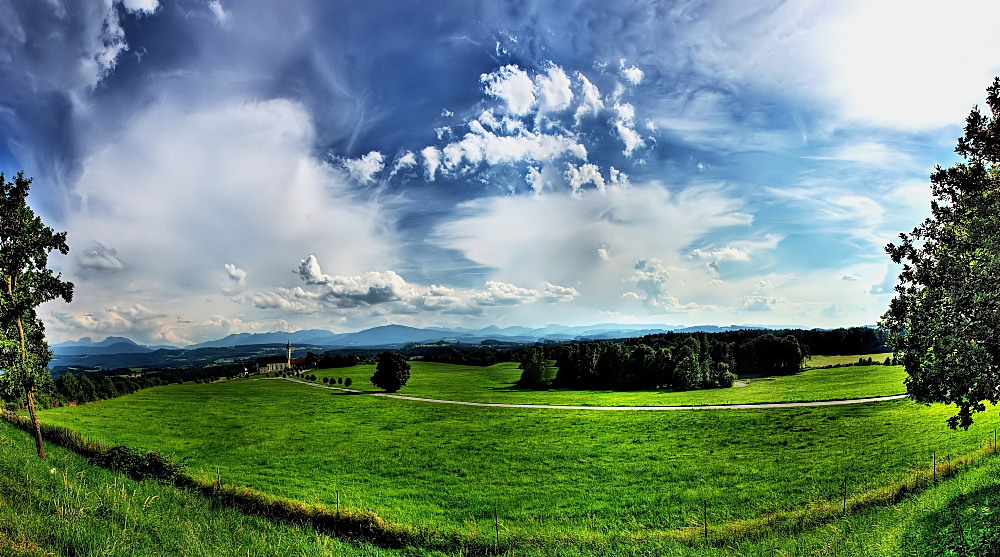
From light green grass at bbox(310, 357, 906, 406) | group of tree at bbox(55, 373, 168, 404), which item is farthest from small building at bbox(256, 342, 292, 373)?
light green grass at bbox(310, 357, 906, 406)

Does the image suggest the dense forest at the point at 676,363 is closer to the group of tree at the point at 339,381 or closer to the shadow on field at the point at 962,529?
the group of tree at the point at 339,381

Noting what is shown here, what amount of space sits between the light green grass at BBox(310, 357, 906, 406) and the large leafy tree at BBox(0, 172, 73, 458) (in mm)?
57231

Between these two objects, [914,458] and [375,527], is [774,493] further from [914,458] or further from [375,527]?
[375,527]

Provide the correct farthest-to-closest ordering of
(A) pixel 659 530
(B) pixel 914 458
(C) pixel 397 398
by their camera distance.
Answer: (C) pixel 397 398, (B) pixel 914 458, (A) pixel 659 530

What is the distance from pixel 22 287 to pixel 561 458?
33.2m

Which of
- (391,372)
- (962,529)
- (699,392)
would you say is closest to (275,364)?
(391,372)

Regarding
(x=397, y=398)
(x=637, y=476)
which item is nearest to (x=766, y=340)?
(x=397, y=398)

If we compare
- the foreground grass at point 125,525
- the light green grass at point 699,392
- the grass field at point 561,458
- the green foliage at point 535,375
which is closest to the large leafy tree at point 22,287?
the foreground grass at point 125,525

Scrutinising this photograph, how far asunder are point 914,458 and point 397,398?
67.8 m

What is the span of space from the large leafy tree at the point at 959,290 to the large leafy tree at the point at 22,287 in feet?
120

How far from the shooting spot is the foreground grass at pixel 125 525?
36.8ft

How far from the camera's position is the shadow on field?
1225 cm

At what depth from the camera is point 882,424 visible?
39.5 m

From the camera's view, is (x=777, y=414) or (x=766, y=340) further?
(x=766, y=340)
